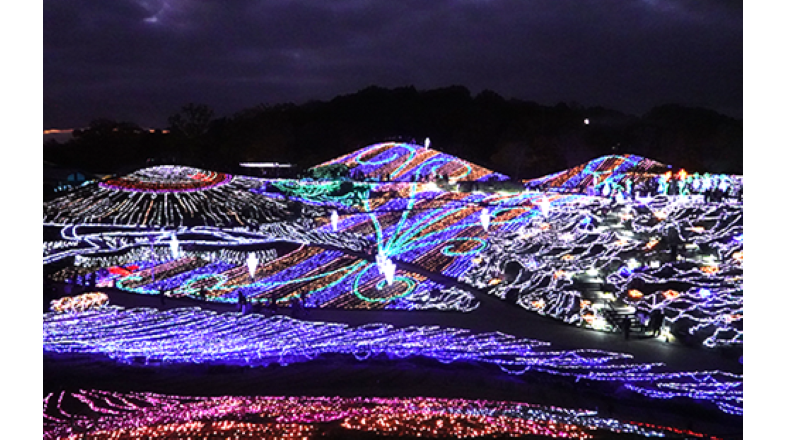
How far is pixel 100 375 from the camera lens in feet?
19.6

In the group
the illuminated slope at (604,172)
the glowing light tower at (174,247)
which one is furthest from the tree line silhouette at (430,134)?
the glowing light tower at (174,247)

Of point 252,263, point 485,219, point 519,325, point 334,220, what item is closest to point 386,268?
point 252,263

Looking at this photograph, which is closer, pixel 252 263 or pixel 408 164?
pixel 252 263

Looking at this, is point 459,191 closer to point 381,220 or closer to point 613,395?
point 381,220

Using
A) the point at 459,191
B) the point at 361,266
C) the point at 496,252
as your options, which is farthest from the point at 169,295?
the point at 459,191

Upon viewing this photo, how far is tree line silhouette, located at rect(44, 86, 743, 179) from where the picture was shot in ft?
84.0

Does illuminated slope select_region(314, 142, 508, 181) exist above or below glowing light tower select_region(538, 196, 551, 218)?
above

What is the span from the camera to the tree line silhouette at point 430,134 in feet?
84.0

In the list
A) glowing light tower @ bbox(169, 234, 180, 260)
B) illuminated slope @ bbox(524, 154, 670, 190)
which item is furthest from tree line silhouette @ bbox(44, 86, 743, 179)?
glowing light tower @ bbox(169, 234, 180, 260)

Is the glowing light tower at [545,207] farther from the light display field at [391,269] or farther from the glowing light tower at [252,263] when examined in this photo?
the glowing light tower at [252,263]

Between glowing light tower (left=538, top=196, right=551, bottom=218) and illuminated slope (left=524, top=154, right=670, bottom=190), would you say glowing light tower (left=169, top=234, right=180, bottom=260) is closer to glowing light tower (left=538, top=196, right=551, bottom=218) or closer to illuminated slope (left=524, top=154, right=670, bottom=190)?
glowing light tower (left=538, top=196, right=551, bottom=218)

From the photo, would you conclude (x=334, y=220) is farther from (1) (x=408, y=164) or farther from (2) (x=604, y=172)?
(1) (x=408, y=164)

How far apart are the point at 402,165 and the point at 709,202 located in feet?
44.8

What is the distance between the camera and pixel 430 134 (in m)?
38.4
